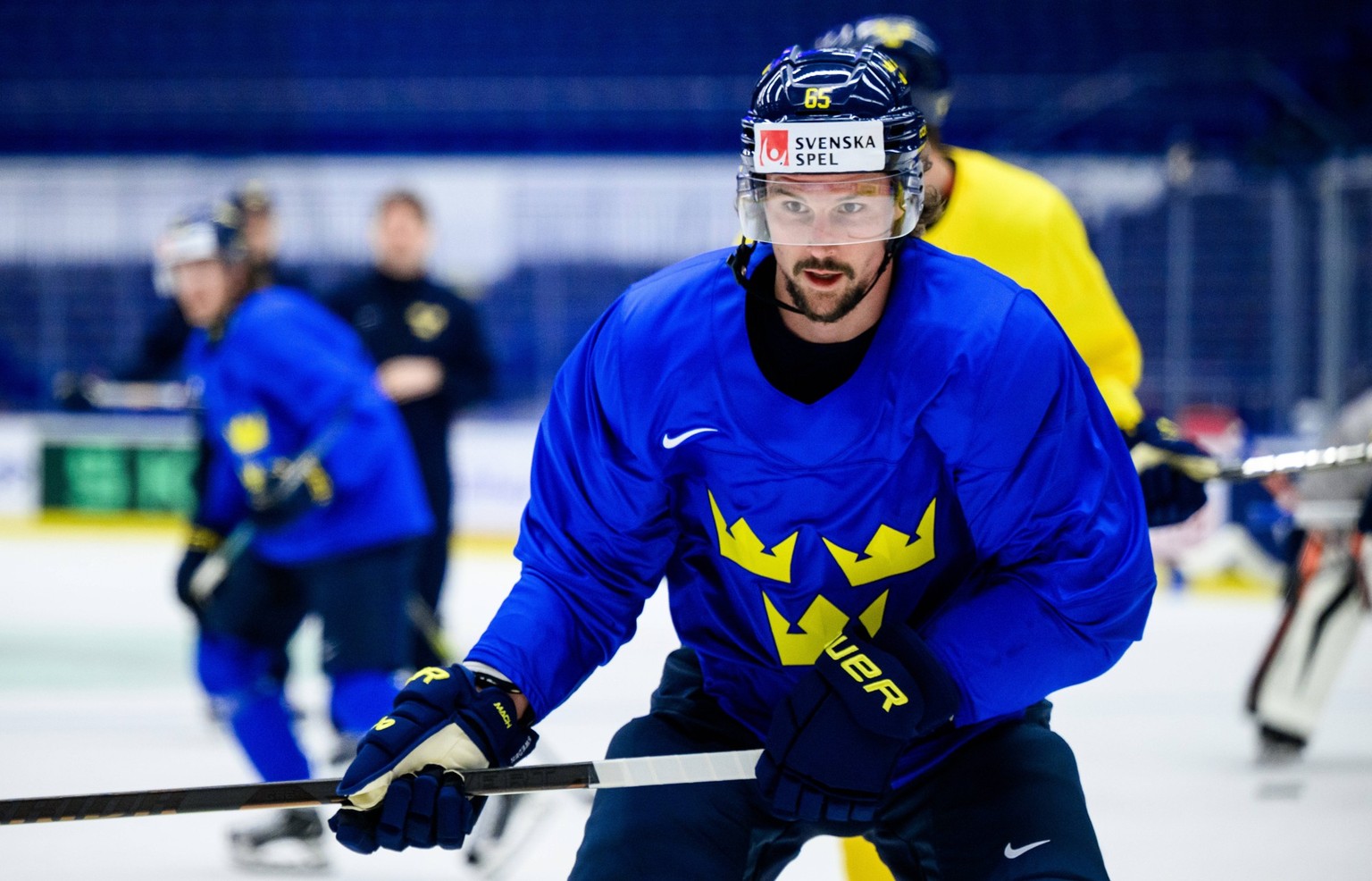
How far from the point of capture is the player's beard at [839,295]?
1.37 metres

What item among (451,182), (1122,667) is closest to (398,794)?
(1122,667)

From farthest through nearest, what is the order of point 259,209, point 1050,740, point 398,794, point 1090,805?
point 259,209 < point 1090,805 < point 1050,740 < point 398,794

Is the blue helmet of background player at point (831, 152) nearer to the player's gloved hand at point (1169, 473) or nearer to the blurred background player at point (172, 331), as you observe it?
the player's gloved hand at point (1169, 473)

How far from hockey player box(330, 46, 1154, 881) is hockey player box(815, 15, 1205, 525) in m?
0.68

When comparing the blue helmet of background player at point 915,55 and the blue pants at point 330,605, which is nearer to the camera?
the blue helmet of background player at point 915,55

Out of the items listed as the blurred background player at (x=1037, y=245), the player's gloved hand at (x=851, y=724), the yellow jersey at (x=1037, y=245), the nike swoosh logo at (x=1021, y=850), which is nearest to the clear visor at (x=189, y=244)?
the blurred background player at (x=1037, y=245)

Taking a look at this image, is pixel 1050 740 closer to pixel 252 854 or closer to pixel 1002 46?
pixel 252 854

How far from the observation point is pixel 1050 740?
1.47 metres

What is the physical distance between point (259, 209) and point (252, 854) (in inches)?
61.1

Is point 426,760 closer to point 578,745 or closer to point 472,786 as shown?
point 472,786

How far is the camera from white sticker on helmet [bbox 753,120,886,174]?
1376mm

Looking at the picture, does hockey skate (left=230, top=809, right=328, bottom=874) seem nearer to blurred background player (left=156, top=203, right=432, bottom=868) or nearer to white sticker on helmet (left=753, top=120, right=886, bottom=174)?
blurred background player (left=156, top=203, right=432, bottom=868)

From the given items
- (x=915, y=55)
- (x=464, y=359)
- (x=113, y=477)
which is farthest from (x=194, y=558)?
(x=113, y=477)

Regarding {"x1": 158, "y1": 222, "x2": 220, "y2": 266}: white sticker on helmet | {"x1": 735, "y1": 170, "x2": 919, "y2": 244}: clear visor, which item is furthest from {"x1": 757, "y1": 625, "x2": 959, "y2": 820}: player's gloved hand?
{"x1": 158, "y1": 222, "x2": 220, "y2": 266}: white sticker on helmet
